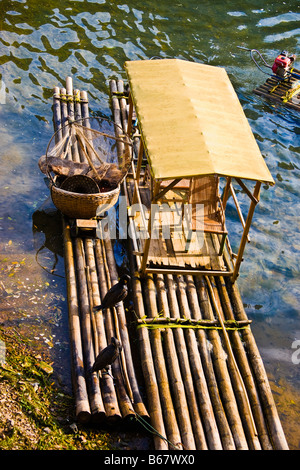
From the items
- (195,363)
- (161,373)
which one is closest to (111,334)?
(161,373)

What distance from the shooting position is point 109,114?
63.7ft

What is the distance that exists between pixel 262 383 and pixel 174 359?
1926 mm

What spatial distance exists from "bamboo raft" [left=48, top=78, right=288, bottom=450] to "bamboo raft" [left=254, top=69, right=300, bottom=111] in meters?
10.9

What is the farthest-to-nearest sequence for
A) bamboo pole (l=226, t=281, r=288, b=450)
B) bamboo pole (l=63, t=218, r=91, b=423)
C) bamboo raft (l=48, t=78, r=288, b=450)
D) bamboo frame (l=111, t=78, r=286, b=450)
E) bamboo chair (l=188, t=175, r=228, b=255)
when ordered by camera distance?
bamboo chair (l=188, t=175, r=228, b=255)
bamboo pole (l=226, t=281, r=288, b=450)
bamboo frame (l=111, t=78, r=286, b=450)
bamboo raft (l=48, t=78, r=288, b=450)
bamboo pole (l=63, t=218, r=91, b=423)

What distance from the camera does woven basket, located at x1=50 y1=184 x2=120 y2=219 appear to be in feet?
45.0

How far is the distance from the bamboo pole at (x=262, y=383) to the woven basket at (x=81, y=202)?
3.78 meters

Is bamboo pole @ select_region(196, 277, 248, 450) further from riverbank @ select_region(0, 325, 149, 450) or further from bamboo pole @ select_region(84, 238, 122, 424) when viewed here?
bamboo pole @ select_region(84, 238, 122, 424)

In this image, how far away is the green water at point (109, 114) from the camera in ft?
42.9

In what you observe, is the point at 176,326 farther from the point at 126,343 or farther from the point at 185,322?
the point at 126,343

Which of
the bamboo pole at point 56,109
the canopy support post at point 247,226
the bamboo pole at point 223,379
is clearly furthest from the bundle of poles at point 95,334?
the bamboo pole at point 56,109

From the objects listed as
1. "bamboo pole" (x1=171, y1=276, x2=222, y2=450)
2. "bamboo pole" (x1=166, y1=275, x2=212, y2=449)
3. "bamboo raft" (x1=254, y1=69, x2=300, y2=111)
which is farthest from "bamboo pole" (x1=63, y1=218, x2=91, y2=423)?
"bamboo raft" (x1=254, y1=69, x2=300, y2=111)

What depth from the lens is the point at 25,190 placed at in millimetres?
16078

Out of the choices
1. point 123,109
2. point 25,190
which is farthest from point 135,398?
point 123,109

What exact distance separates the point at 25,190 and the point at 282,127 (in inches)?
407
